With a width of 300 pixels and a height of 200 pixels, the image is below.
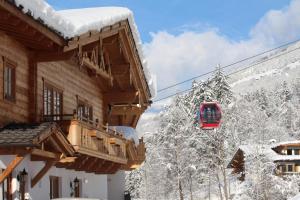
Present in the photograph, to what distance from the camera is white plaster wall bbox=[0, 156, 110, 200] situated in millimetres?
17094

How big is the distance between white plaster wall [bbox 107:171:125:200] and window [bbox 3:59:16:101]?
45.8 feet

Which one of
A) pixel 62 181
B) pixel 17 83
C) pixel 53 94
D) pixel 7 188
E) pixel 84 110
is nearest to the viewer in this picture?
pixel 7 188

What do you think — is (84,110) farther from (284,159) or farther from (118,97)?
(284,159)

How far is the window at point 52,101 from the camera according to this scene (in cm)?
1938

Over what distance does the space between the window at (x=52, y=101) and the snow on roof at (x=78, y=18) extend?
2.44 metres

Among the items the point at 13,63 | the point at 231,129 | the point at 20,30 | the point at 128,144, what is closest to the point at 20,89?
the point at 13,63

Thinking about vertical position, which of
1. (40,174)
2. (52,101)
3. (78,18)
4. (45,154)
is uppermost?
(78,18)

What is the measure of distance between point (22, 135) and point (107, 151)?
22.0ft

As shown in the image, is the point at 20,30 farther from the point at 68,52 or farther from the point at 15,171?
the point at 15,171

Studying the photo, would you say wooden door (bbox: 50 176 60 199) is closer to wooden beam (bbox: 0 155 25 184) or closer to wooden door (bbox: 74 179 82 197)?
wooden door (bbox: 74 179 82 197)

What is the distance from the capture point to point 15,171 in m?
16.6

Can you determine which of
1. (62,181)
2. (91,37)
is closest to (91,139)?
(62,181)

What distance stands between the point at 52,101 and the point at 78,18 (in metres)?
2.92

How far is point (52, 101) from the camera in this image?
19859mm
